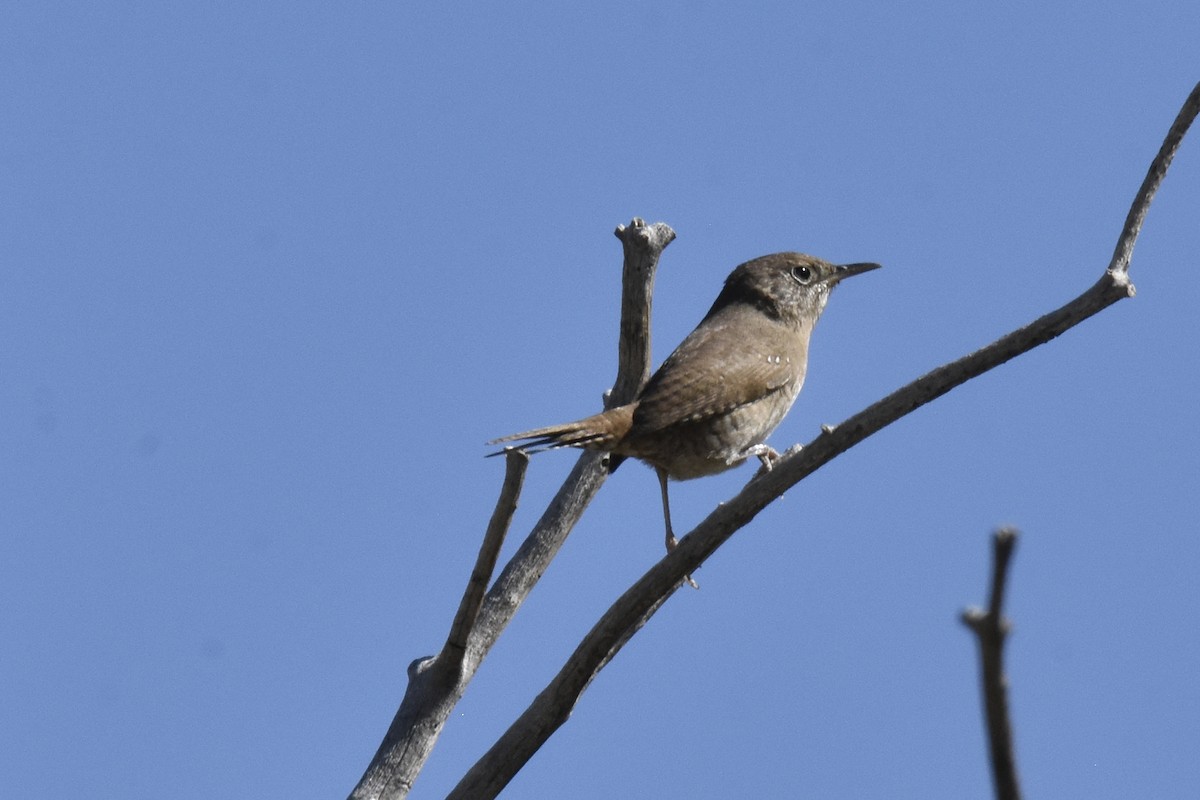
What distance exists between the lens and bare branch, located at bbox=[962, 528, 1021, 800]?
1.11 metres

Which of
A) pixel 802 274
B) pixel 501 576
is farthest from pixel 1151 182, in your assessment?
pixel 802 274

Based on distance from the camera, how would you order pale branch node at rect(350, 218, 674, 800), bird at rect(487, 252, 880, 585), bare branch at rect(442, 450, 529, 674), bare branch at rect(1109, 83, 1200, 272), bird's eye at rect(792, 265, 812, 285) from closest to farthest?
1. bare branch at rect(1109, 83, 1200, 272)
2. bare branch at rect(442, 450, 529, 674)
3. pale branch node at rect(350, 218, 674, 800)
4. bird at rect(487, 252, 880, 585)
5. bird's eye at rect(792, 265, 812, 285)

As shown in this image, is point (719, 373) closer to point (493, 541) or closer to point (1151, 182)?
point (493, 541)

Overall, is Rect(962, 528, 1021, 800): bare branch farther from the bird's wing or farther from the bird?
the bird's wing

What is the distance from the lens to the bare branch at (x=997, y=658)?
1.11m

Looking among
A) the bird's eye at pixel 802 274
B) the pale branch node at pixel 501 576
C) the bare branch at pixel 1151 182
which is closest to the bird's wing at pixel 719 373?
the pale branch node at pixel 501 576

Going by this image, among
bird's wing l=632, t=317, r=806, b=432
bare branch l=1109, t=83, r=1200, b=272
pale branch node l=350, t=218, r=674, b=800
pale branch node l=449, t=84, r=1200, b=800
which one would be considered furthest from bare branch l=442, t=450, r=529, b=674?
bare branch l=1109, t=83, r=1200, b=272

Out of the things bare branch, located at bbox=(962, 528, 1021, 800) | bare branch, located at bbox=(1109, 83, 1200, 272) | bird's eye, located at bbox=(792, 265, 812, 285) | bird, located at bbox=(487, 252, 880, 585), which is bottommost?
bare branch, located at bbox=(962, 528, 1021, 800)

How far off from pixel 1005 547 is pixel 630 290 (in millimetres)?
5442

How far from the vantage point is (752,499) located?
15.6ft

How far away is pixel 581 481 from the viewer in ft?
21.5

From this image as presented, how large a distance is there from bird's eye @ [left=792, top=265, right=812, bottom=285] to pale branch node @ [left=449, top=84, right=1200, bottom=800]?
3457mm

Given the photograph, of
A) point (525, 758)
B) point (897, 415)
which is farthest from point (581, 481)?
point (897, 415)

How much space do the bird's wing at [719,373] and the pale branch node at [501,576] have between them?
266 mm
